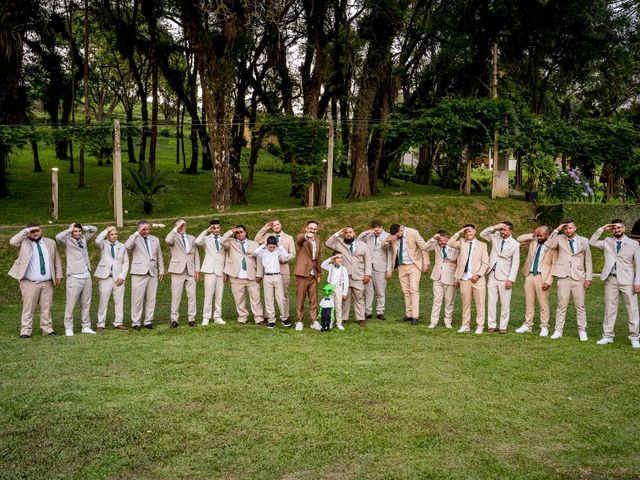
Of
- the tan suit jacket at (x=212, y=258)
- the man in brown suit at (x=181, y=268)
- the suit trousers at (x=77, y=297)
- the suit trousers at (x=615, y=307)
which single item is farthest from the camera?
the tan suit jacket at (x=212, y=258)

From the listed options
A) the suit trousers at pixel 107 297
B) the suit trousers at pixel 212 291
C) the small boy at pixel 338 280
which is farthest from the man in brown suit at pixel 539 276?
the suit trousers at pixel 107 297

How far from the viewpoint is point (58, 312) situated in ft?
42.5

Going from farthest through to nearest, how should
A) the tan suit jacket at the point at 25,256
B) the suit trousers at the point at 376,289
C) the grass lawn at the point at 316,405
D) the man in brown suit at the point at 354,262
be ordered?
the suit trousers at the point at 376,289 → the man in brown suit at the point at 354,262 → the tan suit jacket at the point at 25,256 → the grass lawn at the point at 316,405

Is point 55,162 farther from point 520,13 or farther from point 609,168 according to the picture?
point 609,168

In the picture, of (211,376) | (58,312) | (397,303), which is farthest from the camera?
(397,303)

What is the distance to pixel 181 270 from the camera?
11.3 m

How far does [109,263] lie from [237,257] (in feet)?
6.90

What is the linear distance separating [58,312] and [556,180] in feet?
51.1

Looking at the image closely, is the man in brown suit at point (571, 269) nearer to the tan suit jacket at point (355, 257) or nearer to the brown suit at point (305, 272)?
the tan suit jacket at point (355, 257)

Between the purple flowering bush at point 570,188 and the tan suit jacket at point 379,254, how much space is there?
11123 millimetres

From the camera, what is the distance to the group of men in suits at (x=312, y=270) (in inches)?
406

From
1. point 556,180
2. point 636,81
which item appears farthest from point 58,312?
point 636,81

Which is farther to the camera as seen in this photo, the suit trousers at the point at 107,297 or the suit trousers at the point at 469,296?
the suit trousers at the point at 469,296

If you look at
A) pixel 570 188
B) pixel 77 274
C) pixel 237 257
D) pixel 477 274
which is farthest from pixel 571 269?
pixel 570 188
